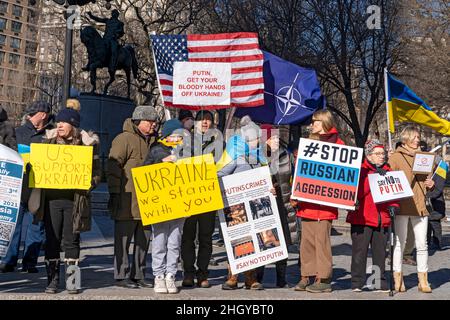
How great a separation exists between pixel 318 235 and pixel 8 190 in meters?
3.31

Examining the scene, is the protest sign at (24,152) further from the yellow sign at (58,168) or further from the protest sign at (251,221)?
the protest sign at (251,221)

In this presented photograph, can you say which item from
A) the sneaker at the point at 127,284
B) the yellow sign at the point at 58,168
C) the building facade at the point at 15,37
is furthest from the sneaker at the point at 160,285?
the building facade at the point at 15,37

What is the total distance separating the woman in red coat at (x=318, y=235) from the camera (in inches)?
330

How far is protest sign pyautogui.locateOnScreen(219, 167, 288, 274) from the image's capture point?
8328mm

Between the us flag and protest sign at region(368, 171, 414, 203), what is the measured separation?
2953 mm

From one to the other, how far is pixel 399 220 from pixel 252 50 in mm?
3772

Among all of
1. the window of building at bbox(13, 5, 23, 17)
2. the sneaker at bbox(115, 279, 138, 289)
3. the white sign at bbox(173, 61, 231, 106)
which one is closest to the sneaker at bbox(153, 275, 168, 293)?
the sneaker at bbox(115, 279, 138, 289)

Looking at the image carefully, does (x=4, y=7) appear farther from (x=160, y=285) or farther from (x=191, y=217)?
(x=160, y=285)

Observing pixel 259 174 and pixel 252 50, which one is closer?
pixel 259 174

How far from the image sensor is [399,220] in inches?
356

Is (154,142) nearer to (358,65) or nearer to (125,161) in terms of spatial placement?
(125,161)

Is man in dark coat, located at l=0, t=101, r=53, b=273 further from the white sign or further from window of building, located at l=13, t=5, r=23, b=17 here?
window of building, located at l=13, t=5, r=23, b=17

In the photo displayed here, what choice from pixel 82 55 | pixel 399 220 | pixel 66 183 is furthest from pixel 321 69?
pixel 66 183

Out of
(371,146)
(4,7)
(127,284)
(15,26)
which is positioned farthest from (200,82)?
(15,26)
